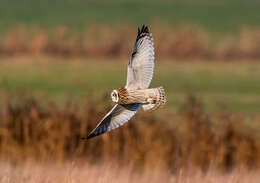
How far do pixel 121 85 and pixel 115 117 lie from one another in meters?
11.6

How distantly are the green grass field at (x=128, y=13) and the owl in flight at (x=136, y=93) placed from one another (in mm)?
21470

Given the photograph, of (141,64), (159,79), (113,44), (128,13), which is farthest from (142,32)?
(128,13)

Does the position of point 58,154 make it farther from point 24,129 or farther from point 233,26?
point 233,26

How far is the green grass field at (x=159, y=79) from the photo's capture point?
17.5m

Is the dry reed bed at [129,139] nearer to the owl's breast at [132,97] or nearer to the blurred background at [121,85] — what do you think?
the blurred background at [121,85]

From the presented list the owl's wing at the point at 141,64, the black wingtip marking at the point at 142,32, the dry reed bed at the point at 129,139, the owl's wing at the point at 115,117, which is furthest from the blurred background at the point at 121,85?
the black wingtip marking at the point at 142,32

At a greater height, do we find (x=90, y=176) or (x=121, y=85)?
(x=121, y=85)

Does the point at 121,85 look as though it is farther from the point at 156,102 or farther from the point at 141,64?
the point at 156,102

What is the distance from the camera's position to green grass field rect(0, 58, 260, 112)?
1752 centimetres

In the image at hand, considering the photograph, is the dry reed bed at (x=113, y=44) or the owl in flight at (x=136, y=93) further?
the dry reed bed at (x=113, y=44)

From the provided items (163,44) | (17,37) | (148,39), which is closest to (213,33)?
(163,44)

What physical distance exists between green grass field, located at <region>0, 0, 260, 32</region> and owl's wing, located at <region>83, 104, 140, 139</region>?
21.5 metres

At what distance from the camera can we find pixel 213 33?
30.4 metres

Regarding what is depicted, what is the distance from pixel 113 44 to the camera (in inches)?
984
